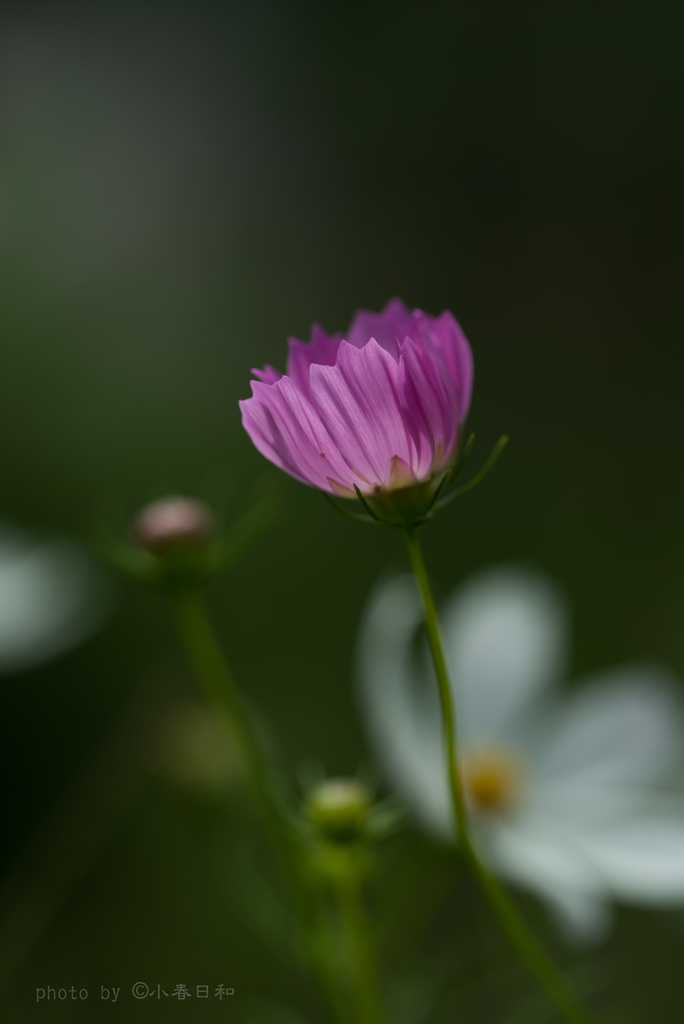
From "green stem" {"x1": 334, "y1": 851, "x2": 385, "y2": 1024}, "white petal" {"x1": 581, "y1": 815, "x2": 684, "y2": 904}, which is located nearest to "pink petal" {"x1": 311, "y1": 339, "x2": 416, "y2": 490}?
"green stem" {"x1": 334, "y1": 851, "x2": 385, "y2": 1024}

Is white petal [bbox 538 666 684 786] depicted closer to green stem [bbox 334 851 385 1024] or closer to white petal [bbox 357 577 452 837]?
white petal [bbox 357 577 452 837]

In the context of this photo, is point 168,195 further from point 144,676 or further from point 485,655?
point 485,655

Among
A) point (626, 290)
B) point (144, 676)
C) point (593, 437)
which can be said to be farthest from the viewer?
point (626, 290)

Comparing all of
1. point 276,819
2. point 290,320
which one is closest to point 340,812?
point 276,819

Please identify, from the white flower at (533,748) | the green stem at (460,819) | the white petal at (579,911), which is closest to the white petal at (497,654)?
the white flower at (533,748)

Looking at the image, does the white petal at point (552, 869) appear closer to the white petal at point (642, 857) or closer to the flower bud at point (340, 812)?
the white petal at point (642, 857)

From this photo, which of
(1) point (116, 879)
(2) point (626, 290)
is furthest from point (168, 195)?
(1) point (116, 879)
